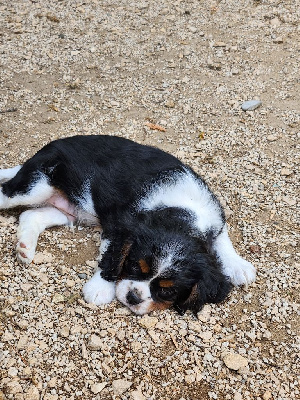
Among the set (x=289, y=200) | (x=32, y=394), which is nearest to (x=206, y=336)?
(x=32, y=394)

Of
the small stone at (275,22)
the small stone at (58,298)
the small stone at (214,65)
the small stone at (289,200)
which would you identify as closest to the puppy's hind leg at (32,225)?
the small stone at (58,298)

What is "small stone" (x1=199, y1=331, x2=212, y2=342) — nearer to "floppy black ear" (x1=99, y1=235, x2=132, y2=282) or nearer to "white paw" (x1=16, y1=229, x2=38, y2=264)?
"floppy black ear" (x1=99, y1=235, x2=132, y2=282)

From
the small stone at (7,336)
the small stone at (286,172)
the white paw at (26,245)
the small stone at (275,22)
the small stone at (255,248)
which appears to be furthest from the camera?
the small stone at (275,22)

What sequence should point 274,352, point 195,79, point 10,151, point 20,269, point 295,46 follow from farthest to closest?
point 295,46 → point 195,79 → point 10,151 → point 20,269 → point 274,352

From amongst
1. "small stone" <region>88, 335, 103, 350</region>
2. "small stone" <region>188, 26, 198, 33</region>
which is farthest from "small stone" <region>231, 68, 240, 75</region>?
"small stone" <region>88, 335, 103, 350</region>

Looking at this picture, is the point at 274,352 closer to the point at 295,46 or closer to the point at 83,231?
A: the point at 83,231

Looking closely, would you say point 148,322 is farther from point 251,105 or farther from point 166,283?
point 251,105

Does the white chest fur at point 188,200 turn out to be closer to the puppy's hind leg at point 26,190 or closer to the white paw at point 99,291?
the white paw at point 99,291

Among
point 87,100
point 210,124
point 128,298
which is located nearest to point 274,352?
point 128,298
